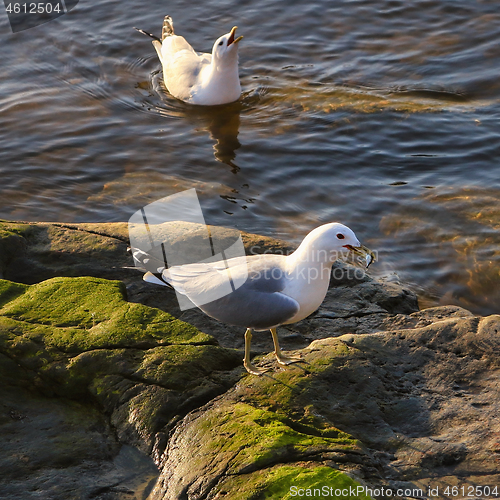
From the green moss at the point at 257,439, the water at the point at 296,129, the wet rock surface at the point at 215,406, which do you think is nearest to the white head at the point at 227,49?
the water at the point at 296,129

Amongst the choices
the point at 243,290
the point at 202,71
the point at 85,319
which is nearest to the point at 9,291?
the point at 85,319

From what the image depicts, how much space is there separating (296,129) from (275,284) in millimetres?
5731

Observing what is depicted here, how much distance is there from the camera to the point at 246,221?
765 centimetres

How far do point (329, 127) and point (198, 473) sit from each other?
23.1 feet

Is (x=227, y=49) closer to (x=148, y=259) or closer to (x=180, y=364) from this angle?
(x=148, y=259)

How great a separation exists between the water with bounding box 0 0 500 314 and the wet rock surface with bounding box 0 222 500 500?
8.03ft

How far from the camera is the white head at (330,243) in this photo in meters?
4.14

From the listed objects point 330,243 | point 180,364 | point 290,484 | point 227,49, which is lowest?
point 290,484

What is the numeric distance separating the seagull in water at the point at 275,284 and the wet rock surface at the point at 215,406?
286mm

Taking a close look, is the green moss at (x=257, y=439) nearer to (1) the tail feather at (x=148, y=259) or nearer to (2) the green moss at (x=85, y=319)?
(2) the green moss at (x=85, y=319)

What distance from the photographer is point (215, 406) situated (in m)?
3.89

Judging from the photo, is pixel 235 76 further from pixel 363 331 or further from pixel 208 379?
pixel 208 379

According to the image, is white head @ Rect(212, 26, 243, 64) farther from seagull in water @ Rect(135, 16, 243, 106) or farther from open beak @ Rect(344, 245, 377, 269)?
open beak @ Rect(344, 245, 377, 269)

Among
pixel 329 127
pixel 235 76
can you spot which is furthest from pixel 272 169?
pixel 235 76
